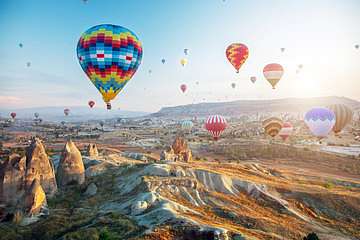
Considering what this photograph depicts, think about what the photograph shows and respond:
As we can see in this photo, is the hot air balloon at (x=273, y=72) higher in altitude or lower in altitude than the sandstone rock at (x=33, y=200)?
higher

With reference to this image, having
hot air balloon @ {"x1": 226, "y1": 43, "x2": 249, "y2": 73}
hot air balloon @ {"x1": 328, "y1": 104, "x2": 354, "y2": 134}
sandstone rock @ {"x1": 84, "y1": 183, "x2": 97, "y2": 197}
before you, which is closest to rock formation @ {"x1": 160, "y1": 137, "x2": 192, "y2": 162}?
sandstone rock @ {"x1": 84, "y1": 183, "x2": 97, "y2": 197}

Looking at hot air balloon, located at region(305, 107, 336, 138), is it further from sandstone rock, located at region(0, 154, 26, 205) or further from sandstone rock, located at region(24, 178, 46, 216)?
sandstone rock, located at region(0, 154, 26, 205)

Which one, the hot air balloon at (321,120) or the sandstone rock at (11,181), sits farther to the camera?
the hot air balloon at (321,120)

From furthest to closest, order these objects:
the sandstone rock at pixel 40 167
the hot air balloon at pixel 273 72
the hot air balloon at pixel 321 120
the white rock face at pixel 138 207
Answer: the hot air balloon at pixel 273 72, the hot air balloon at pixel 321 120, the sandstone rock at pixel 40 167, the white rock face at pixel 138 207

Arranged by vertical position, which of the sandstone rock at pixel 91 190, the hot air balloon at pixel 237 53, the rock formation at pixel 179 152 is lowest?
the sandstone rock at pixel 91 190

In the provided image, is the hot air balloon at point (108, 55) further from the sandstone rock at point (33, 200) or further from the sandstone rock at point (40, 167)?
the sandstone rock at point (33, 200)

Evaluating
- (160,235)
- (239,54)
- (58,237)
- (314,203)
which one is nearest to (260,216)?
(314,203)

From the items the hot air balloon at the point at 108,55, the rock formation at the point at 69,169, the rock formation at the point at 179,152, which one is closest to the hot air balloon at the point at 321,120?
the rock formation at the point at 179,152

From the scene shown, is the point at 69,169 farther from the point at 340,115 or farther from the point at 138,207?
the point at 340,115

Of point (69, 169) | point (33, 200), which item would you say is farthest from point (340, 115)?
point (33, 200)
